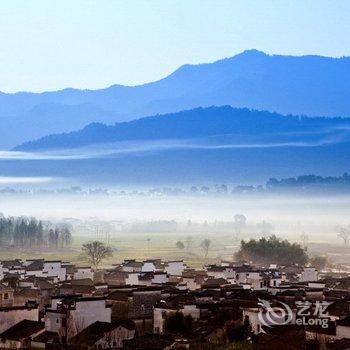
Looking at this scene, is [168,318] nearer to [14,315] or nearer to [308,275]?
[14,315]

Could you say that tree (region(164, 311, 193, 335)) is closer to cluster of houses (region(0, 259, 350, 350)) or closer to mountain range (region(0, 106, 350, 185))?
cluster of houses (region(0, 259, 350, 350))

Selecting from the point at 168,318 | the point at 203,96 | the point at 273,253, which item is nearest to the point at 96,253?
the point at 273,253

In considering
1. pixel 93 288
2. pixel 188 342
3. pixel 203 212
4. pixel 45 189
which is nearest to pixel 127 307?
pixel 93 288

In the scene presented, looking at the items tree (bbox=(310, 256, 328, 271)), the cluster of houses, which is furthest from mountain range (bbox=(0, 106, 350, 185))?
the cluster of houses

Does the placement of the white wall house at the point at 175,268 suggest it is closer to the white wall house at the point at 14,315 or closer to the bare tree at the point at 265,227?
the white wall house at the point at 14,315

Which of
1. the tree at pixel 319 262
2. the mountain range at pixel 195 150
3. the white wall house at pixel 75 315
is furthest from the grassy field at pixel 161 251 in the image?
the mountain range at pixel 195 150

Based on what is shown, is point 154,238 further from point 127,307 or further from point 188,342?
point 188,342

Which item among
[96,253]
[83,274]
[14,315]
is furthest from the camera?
[96,253]

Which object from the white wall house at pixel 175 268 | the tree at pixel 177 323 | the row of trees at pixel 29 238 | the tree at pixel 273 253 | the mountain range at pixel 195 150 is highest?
the mountain range at pixel 195 150
